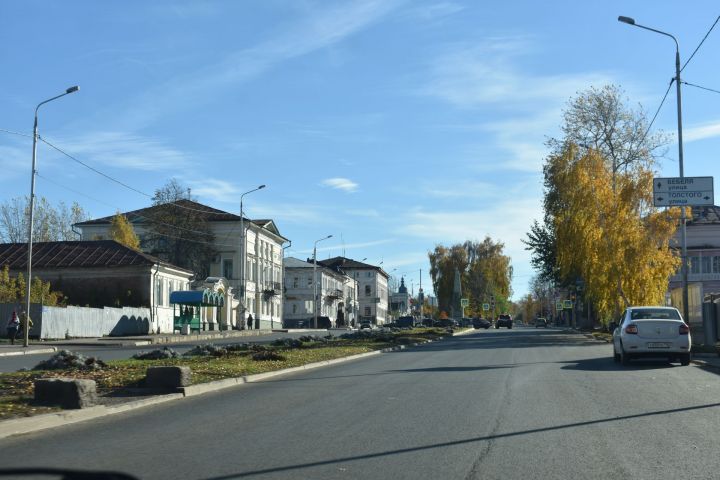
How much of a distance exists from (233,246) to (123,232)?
457 inches

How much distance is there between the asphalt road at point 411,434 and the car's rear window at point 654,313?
5.89 meters

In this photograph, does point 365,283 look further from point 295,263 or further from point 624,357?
point 624,357

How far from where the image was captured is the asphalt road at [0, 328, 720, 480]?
25.4 feet

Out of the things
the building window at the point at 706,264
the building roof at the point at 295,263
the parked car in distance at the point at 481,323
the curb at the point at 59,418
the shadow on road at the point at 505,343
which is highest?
the building roof at the point at 295,263

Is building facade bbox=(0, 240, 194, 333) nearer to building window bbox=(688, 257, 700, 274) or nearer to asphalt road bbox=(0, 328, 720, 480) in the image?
asphalt road bbox=(0, 328, 720, 480)

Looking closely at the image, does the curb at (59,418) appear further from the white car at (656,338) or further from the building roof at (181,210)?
the building roof at (181,210)

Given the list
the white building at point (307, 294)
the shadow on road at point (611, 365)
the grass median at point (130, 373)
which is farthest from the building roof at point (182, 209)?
the shadow on road at point (611, 365)

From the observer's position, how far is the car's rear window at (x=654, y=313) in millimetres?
22625

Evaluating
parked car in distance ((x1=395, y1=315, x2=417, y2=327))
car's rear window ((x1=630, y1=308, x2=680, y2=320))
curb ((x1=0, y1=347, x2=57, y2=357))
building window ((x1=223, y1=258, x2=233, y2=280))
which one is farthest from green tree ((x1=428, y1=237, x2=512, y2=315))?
car's rear window ((x1=630, y1=308, x2=680, y2=320))

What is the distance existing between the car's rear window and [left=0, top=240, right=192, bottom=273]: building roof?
41.2 metres

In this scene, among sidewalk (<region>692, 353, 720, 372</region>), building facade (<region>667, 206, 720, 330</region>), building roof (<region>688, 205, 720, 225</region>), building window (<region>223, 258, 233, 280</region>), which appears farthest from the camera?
building window (<region>223, 258, 233, 280</region>)

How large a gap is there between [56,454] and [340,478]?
3.30 metres

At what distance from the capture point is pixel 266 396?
47.6 ft

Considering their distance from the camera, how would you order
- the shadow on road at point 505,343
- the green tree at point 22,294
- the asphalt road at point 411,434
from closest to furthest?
the asphalt road at point 411,434, the shadow on road at point 505,343, the green tree at point 22,294
